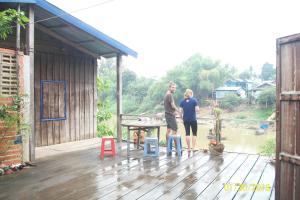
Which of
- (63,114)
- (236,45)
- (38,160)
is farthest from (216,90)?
(38,160)

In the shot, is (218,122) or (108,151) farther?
(218,122)

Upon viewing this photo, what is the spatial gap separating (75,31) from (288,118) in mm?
5033

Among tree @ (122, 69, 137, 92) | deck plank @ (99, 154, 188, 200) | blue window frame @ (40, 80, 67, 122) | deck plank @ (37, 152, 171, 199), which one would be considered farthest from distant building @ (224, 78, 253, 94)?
deck plank @ (37, 152, 171, 199)

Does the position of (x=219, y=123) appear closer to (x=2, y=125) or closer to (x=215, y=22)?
(x=2, y=125)

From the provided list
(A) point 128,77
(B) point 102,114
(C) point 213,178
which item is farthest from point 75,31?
(A) point 128,77

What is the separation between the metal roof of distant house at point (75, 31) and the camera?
5.60 metres

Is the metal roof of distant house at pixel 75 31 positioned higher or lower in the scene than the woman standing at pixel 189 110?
higher

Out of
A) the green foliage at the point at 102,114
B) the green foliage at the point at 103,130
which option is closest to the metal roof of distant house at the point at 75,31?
the green foliage at the point at 102,114

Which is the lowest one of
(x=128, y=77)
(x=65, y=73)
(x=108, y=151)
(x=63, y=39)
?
(x=108, y=151)

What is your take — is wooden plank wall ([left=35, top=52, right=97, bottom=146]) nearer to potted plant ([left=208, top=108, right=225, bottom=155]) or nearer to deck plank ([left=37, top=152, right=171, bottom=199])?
deck plank ([left=37, top=152, right=171, bottom=199])

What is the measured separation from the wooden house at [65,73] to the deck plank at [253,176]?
11.9 ft

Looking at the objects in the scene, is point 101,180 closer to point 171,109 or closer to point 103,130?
point 171,109

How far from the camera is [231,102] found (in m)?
24.5

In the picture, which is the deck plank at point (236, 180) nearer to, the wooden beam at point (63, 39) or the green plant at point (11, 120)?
the green plant at point (11, 120)
